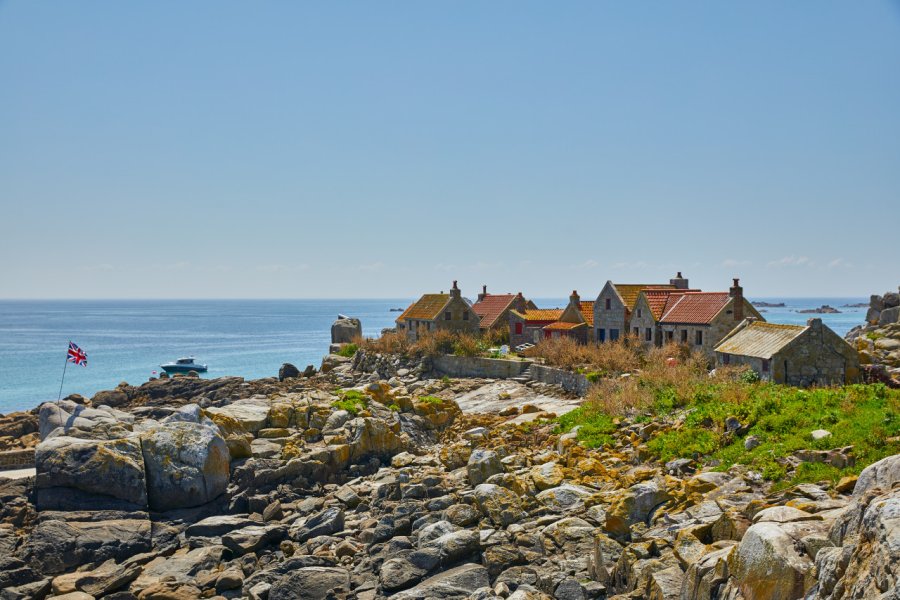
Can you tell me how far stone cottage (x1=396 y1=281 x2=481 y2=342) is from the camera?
52.8 meters

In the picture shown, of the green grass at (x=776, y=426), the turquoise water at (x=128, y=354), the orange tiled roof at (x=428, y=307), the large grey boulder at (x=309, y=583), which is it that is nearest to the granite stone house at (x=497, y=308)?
the orange tiled roof at (x=428, y=307)

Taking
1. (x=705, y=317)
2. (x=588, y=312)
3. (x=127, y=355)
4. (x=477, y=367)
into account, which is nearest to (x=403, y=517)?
(x=477, y=367)

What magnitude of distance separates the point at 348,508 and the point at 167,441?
6.30m

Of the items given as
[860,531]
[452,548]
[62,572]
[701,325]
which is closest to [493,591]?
[452,548]

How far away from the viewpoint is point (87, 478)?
20797mm

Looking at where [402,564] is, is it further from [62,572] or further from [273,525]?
[62,572]

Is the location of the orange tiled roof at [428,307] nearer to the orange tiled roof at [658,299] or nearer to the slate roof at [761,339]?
the orange tiled roof at [658,299]

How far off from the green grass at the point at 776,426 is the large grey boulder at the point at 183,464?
12.1 metres

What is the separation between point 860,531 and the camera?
8641 millimetres

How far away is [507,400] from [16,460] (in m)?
21.5

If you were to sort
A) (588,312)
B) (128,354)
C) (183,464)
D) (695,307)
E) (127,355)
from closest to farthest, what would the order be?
1. (183,464)
2. (695,307)
3. (588,312)
4. (127,355)
5. (128,354)

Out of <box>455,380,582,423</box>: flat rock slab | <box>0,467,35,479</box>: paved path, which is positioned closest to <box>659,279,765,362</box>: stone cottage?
<box>455,380,582,423</box>: flat rock slab

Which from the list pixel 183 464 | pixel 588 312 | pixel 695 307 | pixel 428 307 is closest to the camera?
pixel 183 464

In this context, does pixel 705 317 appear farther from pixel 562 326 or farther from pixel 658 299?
pixel 562 326
